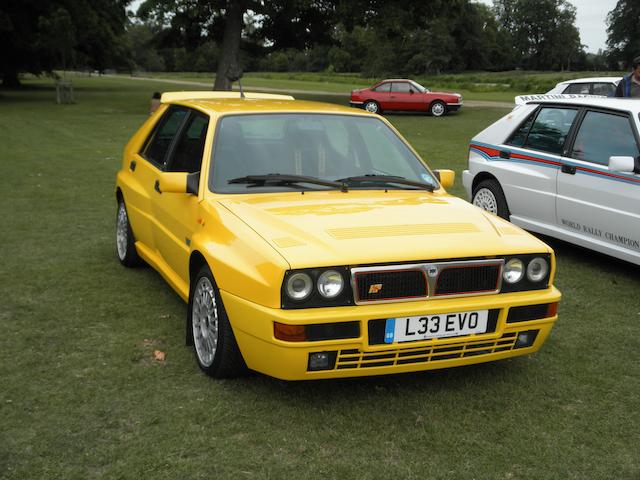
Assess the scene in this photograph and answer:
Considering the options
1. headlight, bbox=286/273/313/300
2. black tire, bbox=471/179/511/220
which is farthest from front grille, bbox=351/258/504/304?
black tire, bbox=471/179/511/220

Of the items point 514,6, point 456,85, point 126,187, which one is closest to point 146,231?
point 126,187

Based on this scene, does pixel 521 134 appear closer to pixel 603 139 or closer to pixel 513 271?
pixel 603 139

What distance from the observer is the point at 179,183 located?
4762mm

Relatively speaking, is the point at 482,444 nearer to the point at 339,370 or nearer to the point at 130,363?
the point at 339,370

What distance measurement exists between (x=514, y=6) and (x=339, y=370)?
134m

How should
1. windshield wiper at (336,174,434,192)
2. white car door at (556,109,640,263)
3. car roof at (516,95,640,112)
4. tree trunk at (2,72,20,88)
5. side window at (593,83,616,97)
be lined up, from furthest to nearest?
tree trunk at (2,72,20,88) < side window at (593,83,616,97) < car roof at (516,95,640,112) < white car door at (556,109,640,263) < windshield wiper at (336,174,434,192)

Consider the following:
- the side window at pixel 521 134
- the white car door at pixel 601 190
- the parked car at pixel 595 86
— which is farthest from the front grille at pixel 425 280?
the parked car at pixel 595 86

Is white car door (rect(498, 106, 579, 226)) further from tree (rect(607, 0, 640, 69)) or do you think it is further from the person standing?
tree (rect(607, 0, 640, 69))

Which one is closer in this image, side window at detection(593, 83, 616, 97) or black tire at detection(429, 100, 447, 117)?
side window at detection(593, 83, 616, 97)

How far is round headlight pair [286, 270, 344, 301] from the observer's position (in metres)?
3.73

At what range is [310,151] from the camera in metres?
5.03

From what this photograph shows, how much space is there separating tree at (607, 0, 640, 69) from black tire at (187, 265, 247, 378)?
301ft

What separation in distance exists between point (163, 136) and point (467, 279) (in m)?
2.98

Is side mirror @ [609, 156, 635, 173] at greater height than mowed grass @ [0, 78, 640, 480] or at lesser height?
greater
